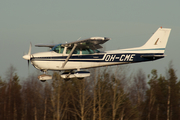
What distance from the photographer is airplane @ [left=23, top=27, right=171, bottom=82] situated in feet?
48.7

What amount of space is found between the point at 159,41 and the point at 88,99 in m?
16.0

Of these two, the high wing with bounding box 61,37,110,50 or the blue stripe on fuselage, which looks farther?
the blue stripe on fuselage

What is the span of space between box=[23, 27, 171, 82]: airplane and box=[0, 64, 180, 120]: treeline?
10721mm

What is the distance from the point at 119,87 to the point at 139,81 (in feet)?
77.9

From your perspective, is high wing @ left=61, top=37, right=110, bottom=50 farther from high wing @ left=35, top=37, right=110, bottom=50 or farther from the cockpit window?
the cockpit window

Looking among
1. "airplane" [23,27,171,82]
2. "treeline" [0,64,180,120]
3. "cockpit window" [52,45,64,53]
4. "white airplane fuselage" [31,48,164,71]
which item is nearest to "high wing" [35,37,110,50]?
"airplane" [23,27,171,82]

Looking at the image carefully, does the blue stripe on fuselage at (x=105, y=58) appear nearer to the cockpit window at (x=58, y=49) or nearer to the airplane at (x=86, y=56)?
the airplane at (x=86, y=56)

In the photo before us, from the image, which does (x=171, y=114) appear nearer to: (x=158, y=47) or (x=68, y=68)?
(x=158, y=47)

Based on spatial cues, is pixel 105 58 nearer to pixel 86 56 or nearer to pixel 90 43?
pixel 86 56

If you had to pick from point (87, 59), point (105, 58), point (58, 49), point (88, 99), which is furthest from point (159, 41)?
point (88, 99)

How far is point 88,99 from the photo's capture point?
103ft

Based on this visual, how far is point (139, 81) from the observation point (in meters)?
52.2

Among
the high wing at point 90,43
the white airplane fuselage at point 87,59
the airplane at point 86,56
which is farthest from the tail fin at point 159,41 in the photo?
the high wing at point 90,43

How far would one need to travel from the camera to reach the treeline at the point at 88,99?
2831 centimetres
